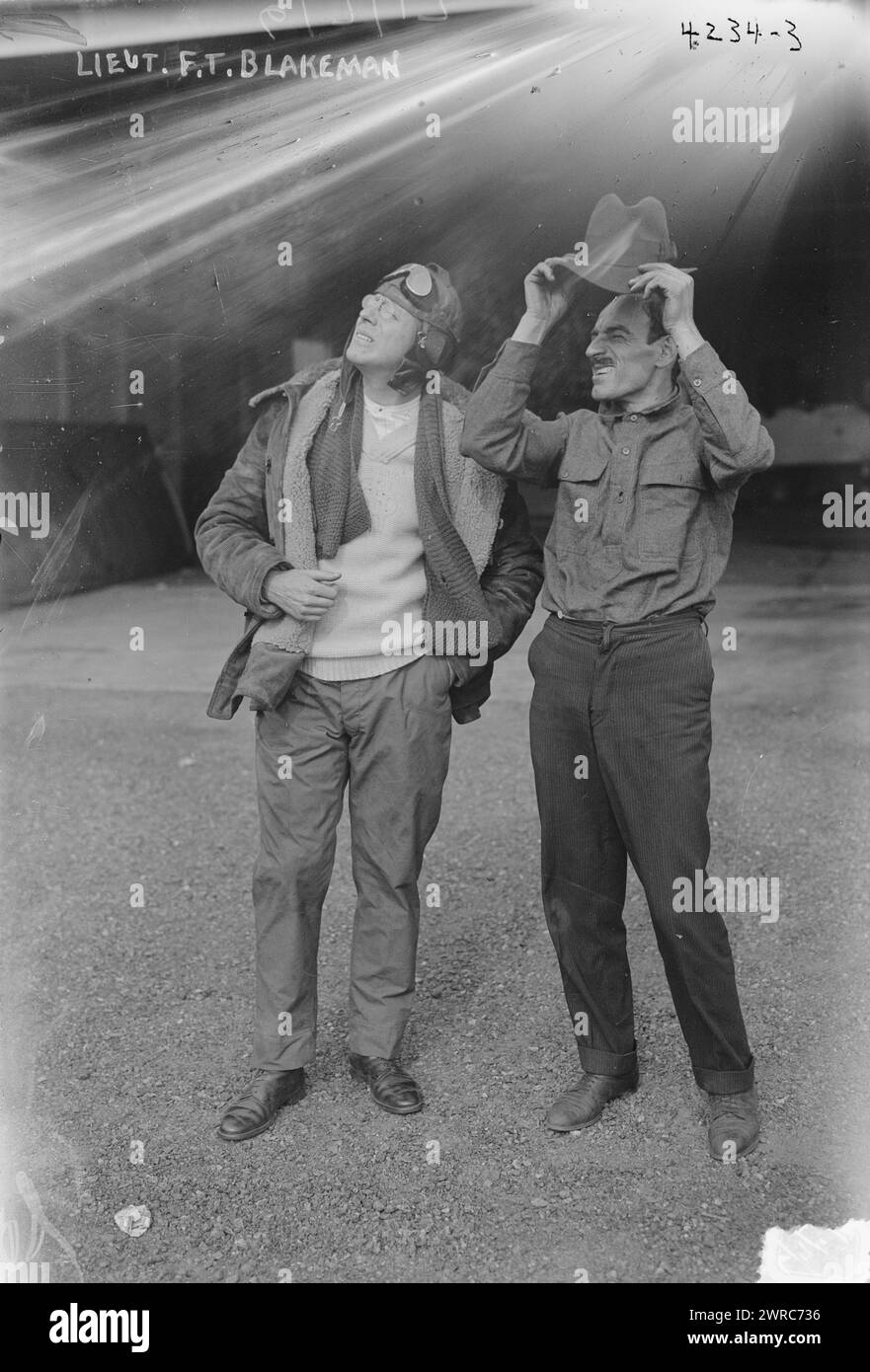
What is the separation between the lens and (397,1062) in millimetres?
3316

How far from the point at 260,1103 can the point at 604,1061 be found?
87 centimetres

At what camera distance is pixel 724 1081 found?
306cm

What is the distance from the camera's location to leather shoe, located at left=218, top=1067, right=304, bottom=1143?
3.11 m

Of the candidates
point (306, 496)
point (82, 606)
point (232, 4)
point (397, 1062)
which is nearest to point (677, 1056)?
point (397, 1062)

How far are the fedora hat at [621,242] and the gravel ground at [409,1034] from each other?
6.29ft

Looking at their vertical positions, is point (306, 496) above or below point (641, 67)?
below

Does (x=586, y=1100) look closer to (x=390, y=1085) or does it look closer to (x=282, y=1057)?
(x=390, y=1085)

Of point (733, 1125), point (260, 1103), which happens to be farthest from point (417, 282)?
point (733, 1125)

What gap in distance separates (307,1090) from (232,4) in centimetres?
289

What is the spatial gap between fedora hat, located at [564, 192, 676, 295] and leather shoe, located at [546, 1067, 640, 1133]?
6.35 feet

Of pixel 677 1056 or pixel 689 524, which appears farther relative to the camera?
pixel 677 1056

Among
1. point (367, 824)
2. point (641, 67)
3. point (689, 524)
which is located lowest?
point (367, 824)
